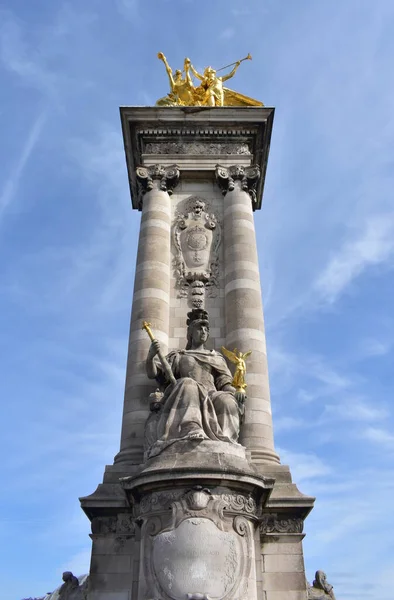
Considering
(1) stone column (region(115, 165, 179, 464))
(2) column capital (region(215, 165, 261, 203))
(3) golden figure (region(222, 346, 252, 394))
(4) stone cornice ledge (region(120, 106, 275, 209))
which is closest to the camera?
(3) golden figure (region(222, 346, 252, 394))

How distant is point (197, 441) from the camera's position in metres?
11.8

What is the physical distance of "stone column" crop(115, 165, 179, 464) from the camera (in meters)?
14.5

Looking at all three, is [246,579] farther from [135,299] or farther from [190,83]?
[190,83]

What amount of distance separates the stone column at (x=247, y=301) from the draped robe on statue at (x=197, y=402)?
1.12 m

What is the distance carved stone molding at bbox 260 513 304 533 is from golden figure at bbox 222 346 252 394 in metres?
2.87

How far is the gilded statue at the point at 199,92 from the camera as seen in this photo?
20.8 meters

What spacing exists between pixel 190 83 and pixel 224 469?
48.6ft

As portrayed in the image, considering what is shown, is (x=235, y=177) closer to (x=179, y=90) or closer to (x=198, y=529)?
(x=179, y=90)

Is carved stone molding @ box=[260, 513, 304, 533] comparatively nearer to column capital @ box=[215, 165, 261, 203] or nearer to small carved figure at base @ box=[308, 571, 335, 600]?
small carved figure at base @ box=[308, 571, 335, 600]

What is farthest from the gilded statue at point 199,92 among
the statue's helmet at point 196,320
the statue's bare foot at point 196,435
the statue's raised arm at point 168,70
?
the statue's bare foot at point 196,435

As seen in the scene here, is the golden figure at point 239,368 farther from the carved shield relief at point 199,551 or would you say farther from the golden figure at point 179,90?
the golden figure at point 179,90

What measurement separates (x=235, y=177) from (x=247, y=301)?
447 centimetres

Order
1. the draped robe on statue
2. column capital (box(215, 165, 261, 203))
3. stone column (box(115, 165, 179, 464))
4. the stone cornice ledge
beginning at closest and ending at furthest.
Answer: the draped robe on statue < stone column (box(115, 165, 179, 464)) < column capital (box(215, 165, 261, 203)) < the stone cornice ledge

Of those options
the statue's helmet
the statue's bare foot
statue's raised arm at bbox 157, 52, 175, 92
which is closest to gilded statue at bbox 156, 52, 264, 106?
statue's raised arm at bbox 157, 52, 175, 92
